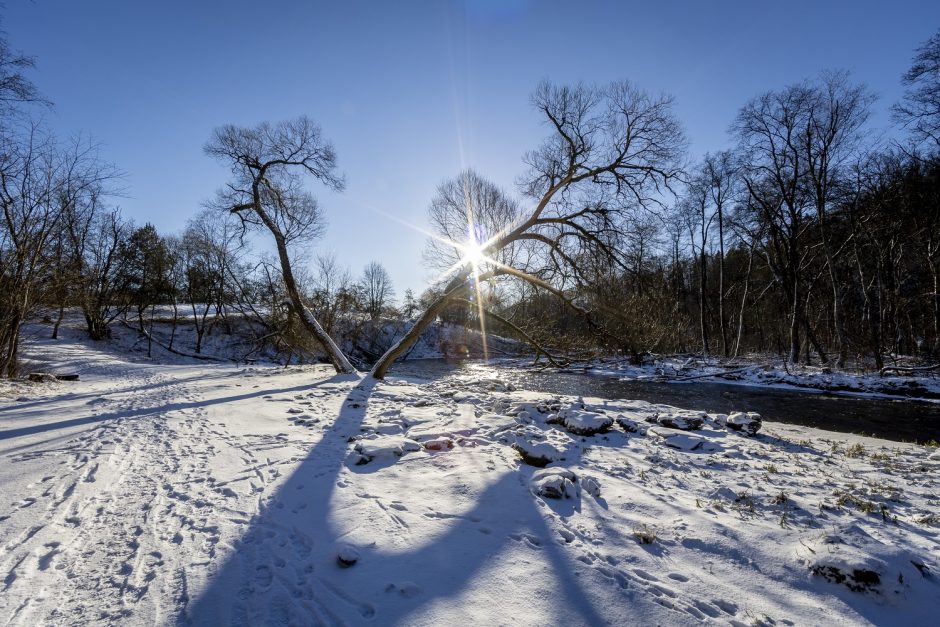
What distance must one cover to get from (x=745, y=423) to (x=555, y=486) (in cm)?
571

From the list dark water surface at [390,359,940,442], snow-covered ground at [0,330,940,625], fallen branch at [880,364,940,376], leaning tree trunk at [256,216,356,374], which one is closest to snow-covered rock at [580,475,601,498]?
snow-covered ground at [0,330,940,625]

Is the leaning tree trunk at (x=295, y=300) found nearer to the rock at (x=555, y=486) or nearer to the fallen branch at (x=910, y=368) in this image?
the rock at (x=555, y=486)

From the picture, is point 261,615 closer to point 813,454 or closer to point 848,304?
point 813,454

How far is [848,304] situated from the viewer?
76.6ft

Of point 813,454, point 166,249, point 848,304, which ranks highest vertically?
point 166,249

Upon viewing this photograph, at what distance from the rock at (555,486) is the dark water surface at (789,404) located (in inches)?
350

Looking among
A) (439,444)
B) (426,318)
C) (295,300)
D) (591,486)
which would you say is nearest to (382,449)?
(439,444)

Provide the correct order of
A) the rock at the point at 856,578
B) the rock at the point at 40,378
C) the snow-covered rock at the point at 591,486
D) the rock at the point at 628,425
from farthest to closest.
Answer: the rock at the point at 40,378 < the rock at the point at 628,425 < the snow-covered rock at the point at 591,486 < the rock at the point at 856,578

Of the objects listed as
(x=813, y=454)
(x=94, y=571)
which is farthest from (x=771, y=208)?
(x=94, y=571)

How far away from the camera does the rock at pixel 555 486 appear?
3719 millimetres

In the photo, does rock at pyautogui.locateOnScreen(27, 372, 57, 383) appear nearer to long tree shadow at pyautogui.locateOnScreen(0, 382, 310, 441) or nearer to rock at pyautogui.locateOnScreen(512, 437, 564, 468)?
long tree shadow at pyautogui.locateOnScreen(0, 382, 310, 441)

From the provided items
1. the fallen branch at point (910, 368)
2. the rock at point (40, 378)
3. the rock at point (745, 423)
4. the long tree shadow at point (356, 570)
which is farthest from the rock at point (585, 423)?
the fallen branch at point (910, 368)

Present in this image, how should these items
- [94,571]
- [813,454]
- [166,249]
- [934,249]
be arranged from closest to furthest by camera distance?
[94,571], [813,454], [934,249], [166,249]

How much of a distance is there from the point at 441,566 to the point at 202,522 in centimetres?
218
